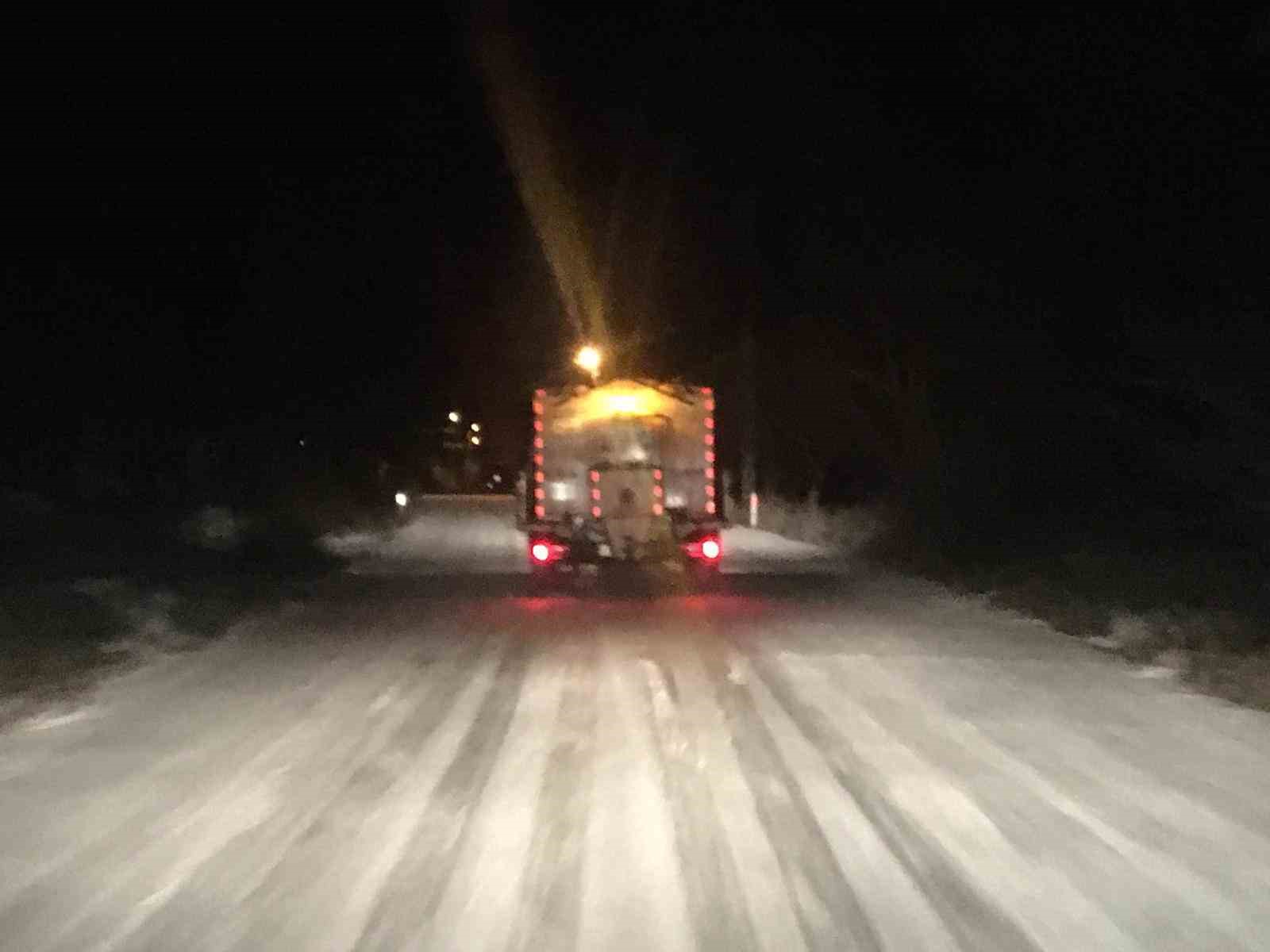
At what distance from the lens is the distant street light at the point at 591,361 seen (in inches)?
1094

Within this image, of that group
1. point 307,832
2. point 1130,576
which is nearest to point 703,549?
point 1130,576

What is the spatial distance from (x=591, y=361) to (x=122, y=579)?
882 cm

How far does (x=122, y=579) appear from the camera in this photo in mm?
24359

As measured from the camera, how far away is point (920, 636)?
63.0ft

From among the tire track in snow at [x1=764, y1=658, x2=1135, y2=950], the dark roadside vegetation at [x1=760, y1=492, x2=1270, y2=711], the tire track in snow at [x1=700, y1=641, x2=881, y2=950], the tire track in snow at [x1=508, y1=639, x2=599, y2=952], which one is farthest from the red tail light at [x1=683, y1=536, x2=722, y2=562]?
the tire track in snow at [x1=764, y1=658, x2=1135, y2=950]

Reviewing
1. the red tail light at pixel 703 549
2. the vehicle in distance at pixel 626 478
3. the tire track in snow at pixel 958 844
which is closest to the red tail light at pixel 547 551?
the vehicle in distance at pixel 626 478

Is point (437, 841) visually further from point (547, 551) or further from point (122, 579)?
point (547, 551)

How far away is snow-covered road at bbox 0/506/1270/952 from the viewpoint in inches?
284

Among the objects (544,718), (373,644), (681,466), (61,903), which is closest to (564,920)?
(61,903)

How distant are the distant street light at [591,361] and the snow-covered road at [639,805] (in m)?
10.5

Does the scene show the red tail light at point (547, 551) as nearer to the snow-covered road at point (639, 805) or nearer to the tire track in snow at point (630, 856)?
the snow-covered road at point (639, 805)

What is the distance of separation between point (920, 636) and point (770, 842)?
1087 cm

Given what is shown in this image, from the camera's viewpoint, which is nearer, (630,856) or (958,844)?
(630,856)

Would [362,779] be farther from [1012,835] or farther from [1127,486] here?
[1127,486]
